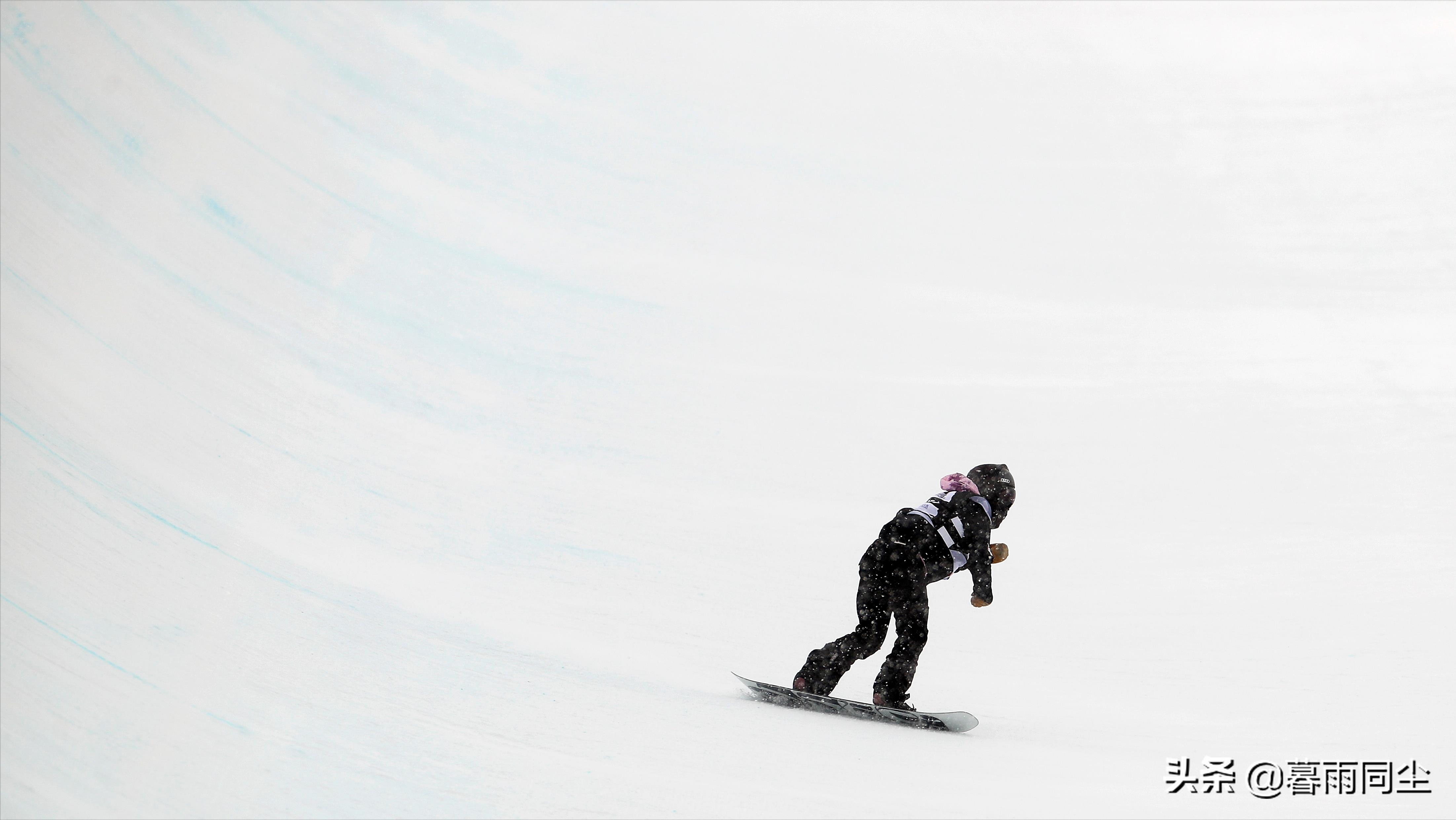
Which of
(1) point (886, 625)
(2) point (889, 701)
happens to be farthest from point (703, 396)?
(2) point (889, 701)

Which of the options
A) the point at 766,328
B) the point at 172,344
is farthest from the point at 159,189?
the point at 766,328

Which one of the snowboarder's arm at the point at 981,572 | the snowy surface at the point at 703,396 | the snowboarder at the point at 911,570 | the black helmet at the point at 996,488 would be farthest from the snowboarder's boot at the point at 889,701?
the black helmet at the point at 996,488

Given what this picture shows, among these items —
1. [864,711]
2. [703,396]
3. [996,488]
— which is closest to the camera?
[864,711]

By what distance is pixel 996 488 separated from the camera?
10.1 feet

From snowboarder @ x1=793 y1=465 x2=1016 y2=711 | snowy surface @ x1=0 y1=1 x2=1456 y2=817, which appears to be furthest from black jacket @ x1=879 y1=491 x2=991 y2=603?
snowy surface @ x1=0 y1=1 x2=1456 y2=817

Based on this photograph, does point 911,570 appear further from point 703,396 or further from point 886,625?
point 703,396

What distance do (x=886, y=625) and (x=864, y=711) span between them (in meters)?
0.25

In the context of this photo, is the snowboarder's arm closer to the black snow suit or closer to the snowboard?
the black snow suit

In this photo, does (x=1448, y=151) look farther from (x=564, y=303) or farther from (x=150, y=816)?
(x=150, y=816)

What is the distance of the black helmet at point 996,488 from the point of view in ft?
10.1

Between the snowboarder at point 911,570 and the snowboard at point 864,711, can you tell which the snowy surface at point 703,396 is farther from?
the snowboarder at point 911,570

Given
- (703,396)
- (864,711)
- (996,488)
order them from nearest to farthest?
1. (864,711)
2. (996,488)
3. (703,396)

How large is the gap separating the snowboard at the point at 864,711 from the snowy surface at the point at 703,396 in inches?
3.7

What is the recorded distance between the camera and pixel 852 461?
594 centimetres
